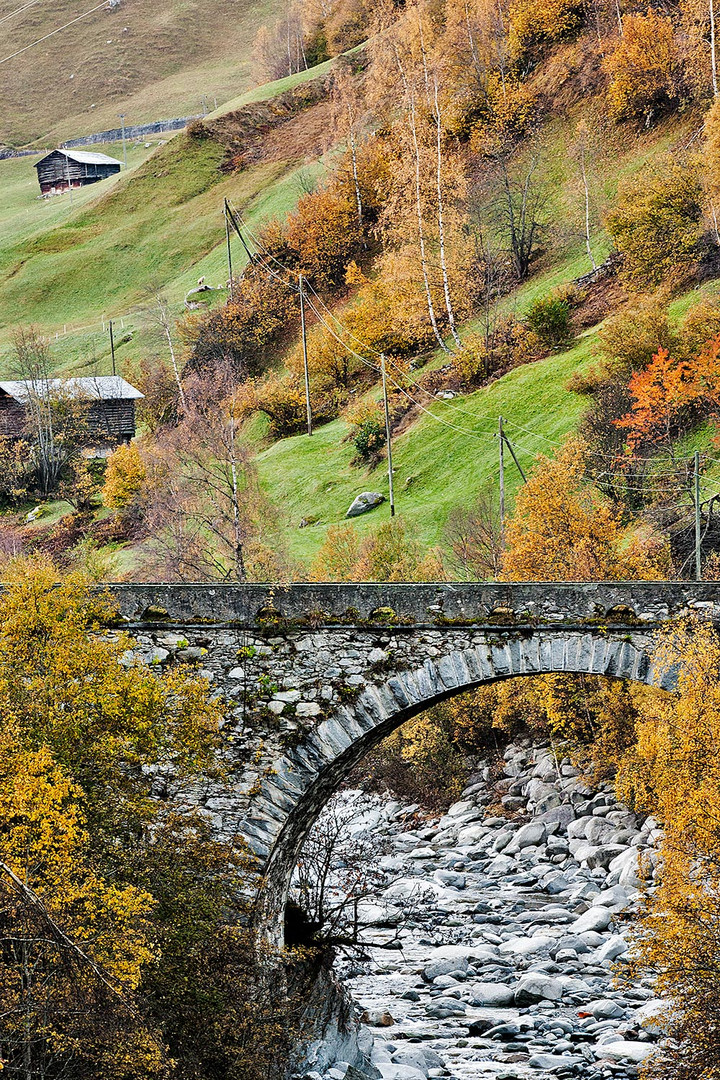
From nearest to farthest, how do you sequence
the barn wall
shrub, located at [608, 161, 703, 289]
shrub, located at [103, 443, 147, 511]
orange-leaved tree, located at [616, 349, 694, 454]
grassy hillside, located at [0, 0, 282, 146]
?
1. orange-leaved tree, located at [616, 349, 694, 454]
2. shrub, located at [608, 161, 703, 289]
3. shrub, located at [103, 443, 147, 511]
4. the barn wall
5. grassy hillside, located at [0, 0, 282, 146]

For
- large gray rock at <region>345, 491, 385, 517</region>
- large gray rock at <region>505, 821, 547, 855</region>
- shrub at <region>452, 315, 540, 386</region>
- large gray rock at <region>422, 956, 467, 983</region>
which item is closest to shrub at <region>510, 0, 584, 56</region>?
shrub at <region>452, 315, 540, 386</region>

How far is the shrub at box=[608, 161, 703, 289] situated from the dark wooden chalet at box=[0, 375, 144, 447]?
3033cm

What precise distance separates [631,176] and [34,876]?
52.6 metres

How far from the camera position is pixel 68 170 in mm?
118812

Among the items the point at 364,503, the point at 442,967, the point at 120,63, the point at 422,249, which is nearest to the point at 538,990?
the point at 442,967

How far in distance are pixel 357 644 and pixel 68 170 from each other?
113322 millimetres

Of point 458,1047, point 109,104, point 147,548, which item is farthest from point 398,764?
point 109,104

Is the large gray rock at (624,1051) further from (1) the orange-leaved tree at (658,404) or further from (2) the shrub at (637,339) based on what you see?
(2) the shrub at (637,339)

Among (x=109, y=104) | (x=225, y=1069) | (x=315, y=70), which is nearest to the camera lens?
(x=225, y=1069)

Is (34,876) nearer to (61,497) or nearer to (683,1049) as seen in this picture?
(683,1049)

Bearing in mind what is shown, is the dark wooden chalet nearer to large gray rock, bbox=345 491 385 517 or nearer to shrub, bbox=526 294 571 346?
large gray rock, bbox=345 491 385 517

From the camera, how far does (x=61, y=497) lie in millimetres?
62000

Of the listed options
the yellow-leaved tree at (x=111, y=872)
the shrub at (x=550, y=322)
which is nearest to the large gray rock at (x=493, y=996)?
the yellow-leaved tree at (x=111, y=872)

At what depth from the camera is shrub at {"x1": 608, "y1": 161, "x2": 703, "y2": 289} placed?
47.5 m
